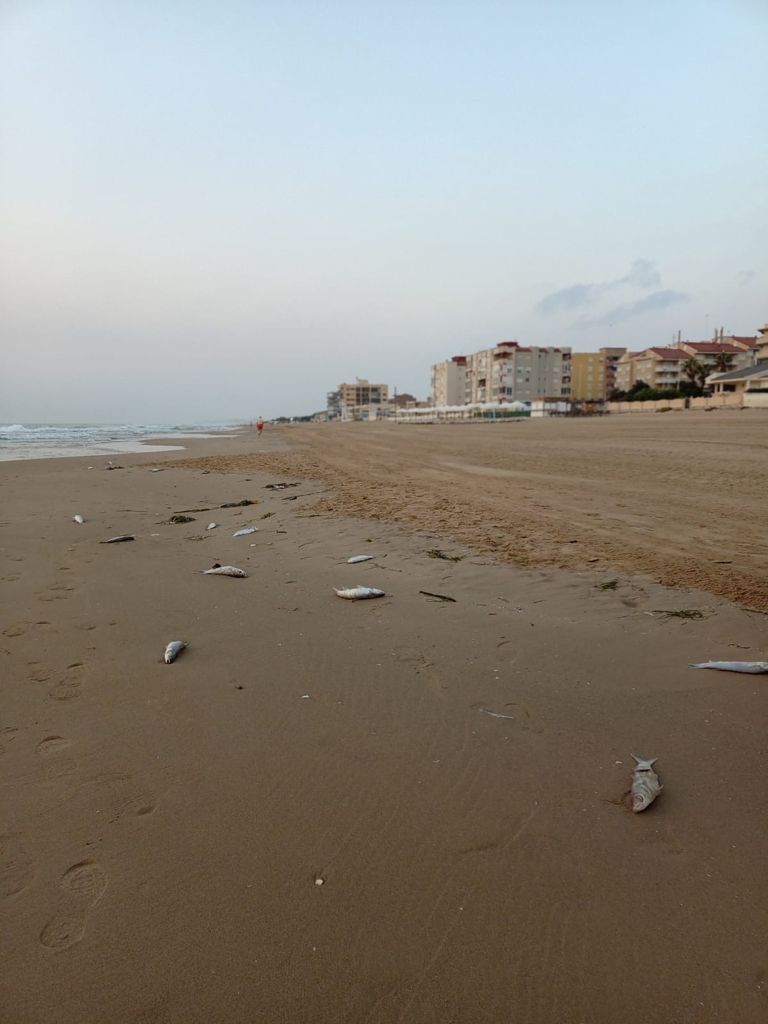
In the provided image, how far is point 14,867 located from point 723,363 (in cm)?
9868

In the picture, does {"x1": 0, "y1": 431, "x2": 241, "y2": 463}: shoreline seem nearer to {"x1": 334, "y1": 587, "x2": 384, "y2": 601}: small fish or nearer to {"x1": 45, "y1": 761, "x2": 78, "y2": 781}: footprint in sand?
{"x1": 334, "y1": 587, "x2": 384, "y2": 601}: small fish

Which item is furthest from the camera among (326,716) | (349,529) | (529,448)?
(529,448)

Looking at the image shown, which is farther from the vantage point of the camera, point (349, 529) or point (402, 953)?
point (349, 529)

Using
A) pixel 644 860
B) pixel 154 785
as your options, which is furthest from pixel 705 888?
pixel 154 785

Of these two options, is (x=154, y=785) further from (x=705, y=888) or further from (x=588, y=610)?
(x=588, y=610)

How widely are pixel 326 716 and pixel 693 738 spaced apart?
2.00 meters

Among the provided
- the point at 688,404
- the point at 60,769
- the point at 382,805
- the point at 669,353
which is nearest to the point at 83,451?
the point at 60,769

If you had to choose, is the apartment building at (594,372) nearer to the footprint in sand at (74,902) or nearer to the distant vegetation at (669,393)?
the distant vegetation at (669,393)

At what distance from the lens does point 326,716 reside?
3.08 metres

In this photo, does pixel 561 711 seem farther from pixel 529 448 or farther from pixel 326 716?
pixel 529 448

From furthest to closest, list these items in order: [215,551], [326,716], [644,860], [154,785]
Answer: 1. [215,551]
2. [326,716]
3. [154,785]
4. [644,860]

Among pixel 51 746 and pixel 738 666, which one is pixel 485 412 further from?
pixel 51 746

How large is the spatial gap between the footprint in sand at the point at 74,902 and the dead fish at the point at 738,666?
3.54m

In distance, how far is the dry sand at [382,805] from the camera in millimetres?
1620
